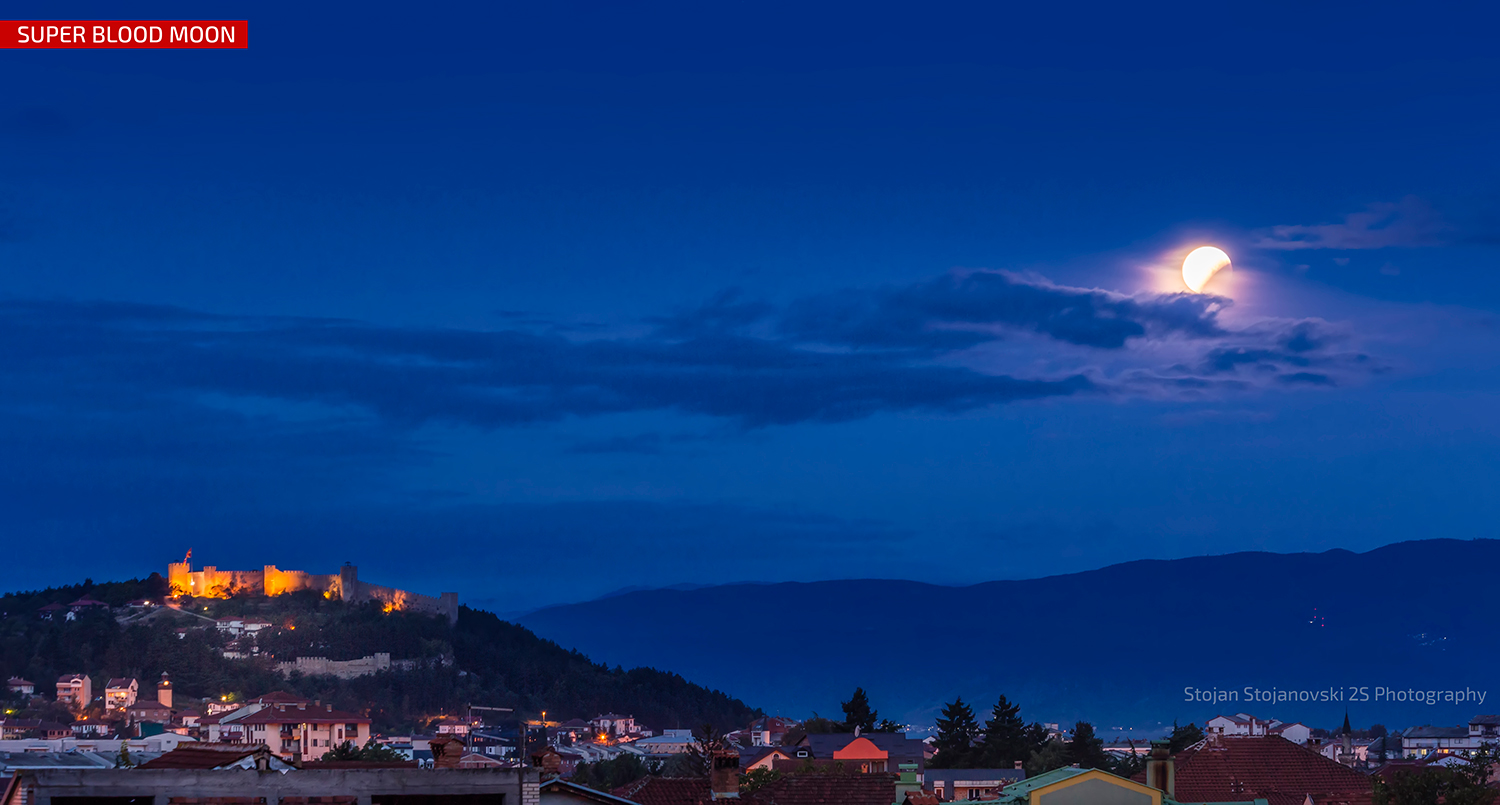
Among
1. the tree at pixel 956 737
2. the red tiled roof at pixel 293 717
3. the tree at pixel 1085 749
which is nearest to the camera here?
the tree at pixel 1085 749

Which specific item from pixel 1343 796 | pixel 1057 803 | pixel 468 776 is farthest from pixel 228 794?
pixel 1343 796

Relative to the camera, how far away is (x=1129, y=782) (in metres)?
34.3

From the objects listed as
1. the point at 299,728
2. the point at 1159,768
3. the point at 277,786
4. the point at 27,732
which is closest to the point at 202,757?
the point at 277,786

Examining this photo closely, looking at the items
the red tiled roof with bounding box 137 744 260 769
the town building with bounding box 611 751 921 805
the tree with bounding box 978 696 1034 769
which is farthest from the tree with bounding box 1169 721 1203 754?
the red tiled roof with bounding box 137 744 260 769

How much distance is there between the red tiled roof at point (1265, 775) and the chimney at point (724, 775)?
1299 cm

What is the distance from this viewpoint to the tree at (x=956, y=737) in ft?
421

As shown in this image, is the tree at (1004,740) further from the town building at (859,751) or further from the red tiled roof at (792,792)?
the red tiled roof at (792,792)

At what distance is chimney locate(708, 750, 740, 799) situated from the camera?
42344 mm

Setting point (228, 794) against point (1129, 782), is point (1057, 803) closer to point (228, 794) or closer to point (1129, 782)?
point (1129, 782)

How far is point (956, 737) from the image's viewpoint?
5246 inches

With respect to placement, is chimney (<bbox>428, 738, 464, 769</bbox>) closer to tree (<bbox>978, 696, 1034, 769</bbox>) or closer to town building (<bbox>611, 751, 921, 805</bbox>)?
town building (<bbox>611, 751, 921, 805</bbox>)

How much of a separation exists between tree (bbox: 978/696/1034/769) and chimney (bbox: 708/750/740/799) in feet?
263

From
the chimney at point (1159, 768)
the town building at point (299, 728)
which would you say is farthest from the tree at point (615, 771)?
the chimney at point (1159, 768)

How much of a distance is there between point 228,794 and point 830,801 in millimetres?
22800
